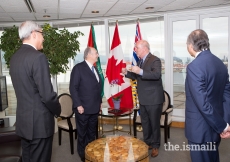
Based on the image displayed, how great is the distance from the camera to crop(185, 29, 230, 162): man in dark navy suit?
1.81 meters

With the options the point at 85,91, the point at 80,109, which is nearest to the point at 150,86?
the point at 85,91

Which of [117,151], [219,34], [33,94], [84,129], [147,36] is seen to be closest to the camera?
[33,94]

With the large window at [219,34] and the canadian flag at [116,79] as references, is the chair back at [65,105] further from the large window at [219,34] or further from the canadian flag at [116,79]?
the large window at [219,34]

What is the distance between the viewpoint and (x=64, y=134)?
4480mm

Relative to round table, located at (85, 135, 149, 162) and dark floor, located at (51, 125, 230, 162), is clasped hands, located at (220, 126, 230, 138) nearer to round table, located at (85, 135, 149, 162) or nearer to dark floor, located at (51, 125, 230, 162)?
round table, located at (85, 135, 149, 162)

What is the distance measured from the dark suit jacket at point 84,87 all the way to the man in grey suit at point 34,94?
1.09 metres

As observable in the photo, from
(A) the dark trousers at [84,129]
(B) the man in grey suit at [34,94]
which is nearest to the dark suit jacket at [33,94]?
(B) the man in grey suit at [34,94]

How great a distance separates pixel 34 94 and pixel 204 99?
1.34 meters

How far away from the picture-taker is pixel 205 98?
1797mm

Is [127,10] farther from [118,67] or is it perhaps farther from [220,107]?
[220,107]

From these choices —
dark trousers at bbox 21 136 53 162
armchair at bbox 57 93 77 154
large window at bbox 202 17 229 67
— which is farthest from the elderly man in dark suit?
large window at bbox 202 17 229 67

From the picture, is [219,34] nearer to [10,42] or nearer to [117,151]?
[117,151]

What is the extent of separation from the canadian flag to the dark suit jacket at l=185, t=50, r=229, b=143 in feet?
8.74

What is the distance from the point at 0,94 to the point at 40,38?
186 centimetres
